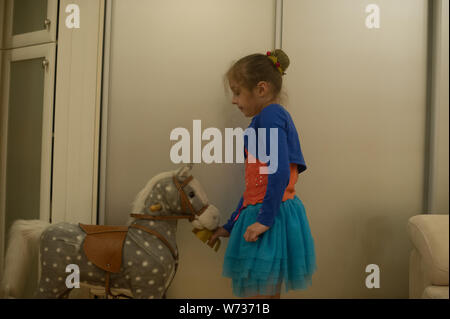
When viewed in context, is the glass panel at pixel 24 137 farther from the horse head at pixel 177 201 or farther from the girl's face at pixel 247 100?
the girl's face at pixel 247 100

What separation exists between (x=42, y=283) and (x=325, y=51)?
1462 millimetres

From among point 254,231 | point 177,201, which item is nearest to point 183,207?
point 177,201

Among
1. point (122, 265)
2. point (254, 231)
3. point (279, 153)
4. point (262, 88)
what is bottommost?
point (122, 265)

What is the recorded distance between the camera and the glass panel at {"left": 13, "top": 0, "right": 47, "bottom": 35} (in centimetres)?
149

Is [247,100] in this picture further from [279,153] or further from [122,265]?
[122,265]

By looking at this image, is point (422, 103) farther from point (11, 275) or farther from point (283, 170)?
point (11, 275)

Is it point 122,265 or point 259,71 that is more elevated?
point 259,71

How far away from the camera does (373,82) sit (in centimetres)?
158

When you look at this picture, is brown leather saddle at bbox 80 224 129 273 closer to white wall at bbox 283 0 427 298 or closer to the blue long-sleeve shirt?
the blue long-sleeve shirt

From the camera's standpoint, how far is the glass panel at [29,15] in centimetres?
149

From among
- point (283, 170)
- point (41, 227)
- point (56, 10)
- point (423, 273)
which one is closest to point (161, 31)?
point (56, 10)

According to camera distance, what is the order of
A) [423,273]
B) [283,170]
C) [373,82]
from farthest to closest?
[373,82]
[423,273]
[283,170]

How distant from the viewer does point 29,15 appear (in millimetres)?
1493

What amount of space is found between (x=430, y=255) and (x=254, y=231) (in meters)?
0.65
